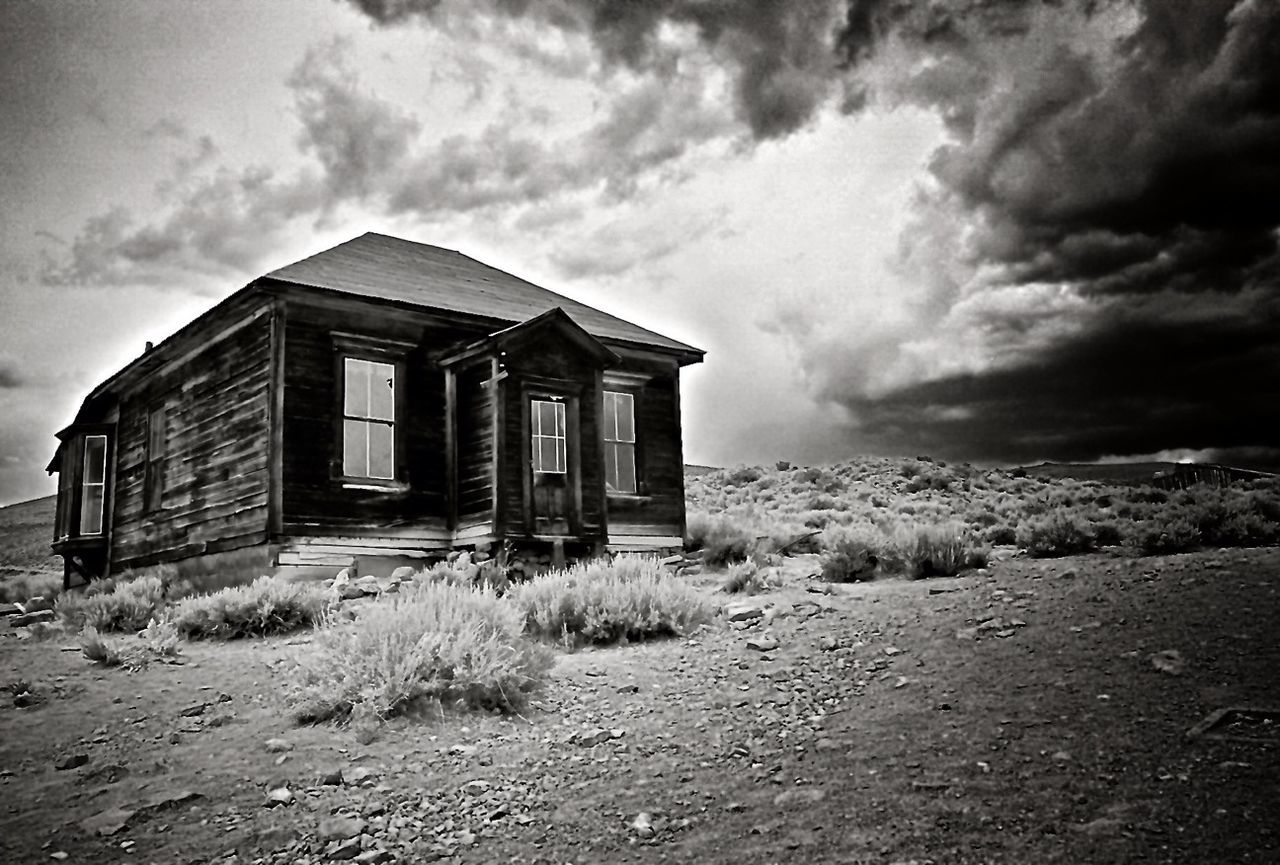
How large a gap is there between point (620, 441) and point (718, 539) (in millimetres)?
2498

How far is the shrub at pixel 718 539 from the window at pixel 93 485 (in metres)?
12.2

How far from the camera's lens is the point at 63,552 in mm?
19656

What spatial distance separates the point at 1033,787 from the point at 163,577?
14137 millimetres

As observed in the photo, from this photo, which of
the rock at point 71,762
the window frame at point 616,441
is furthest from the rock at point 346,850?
the window frame at point 616,441

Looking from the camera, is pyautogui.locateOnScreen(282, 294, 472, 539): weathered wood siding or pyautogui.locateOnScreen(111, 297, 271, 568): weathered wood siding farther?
pyautogui.locateOnScreen(111, 297, 271, 568): weathered wood siding

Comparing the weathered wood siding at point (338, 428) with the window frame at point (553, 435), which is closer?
the weathered wood siding at point (338, 428)

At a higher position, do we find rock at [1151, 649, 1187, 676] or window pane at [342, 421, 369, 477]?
window pane at [342, 421, 369, 477]

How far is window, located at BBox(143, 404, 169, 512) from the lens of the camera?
17234 millimetres

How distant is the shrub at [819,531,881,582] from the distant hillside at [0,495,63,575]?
28543 millimetres

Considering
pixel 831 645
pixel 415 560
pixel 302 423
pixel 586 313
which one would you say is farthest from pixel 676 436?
pixel 831 645

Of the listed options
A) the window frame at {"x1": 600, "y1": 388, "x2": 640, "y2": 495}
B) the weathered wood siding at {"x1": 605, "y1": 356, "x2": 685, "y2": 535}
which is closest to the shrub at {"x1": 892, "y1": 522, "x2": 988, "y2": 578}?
the weathered wood siding at {"x1": 605, "y1": 356, "x2": 685, "y2": 535}

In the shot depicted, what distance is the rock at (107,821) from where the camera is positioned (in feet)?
16.6

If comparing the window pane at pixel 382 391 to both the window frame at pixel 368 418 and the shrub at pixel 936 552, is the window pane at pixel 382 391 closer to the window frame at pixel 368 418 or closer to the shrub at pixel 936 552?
the window frame at pixel 368 418

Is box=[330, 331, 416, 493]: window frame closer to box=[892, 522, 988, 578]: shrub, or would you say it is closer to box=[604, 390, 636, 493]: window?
box=[604, 390, 636, 493]: window
